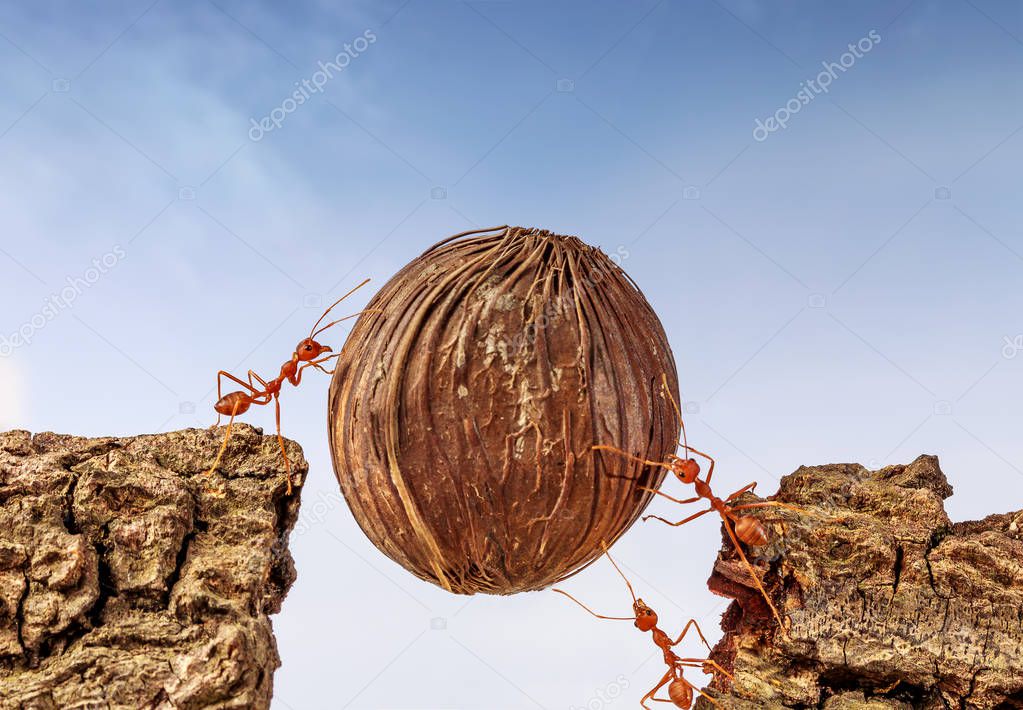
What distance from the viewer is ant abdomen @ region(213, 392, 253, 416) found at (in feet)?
19.1

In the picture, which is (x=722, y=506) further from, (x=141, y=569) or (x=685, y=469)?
(x=141, y=569)

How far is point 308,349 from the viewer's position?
227 inches

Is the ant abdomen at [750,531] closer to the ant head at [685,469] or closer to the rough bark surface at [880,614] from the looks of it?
the rough bark surface at [880,614]

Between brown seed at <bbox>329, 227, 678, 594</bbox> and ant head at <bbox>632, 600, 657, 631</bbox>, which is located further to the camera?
ant head at <bbox>632, 600, 657, 631</bbox>

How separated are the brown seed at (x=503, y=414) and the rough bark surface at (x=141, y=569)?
69 centimetres

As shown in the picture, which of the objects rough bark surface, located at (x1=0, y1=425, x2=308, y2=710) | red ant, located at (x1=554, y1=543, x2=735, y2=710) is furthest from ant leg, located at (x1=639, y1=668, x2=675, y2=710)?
rough bark surface, located at (x1=0, y1=425, x2=308, y2=710)

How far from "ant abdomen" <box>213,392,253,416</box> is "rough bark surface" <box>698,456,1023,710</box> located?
9.70 feet

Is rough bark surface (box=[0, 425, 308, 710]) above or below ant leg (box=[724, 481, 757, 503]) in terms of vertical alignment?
below

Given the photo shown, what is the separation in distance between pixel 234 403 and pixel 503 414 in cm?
184

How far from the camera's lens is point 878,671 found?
540 centimetres

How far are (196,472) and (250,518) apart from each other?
48 centimetres

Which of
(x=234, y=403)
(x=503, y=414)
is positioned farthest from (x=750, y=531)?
(x=234, y=403)

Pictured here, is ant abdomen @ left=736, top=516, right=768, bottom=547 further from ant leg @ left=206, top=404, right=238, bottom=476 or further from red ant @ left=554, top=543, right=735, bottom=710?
ant leg @ left=206, top=404, right=238, bottom=476

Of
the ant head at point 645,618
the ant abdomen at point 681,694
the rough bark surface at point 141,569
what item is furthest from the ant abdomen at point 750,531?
the rough bark surface at point 141,569
